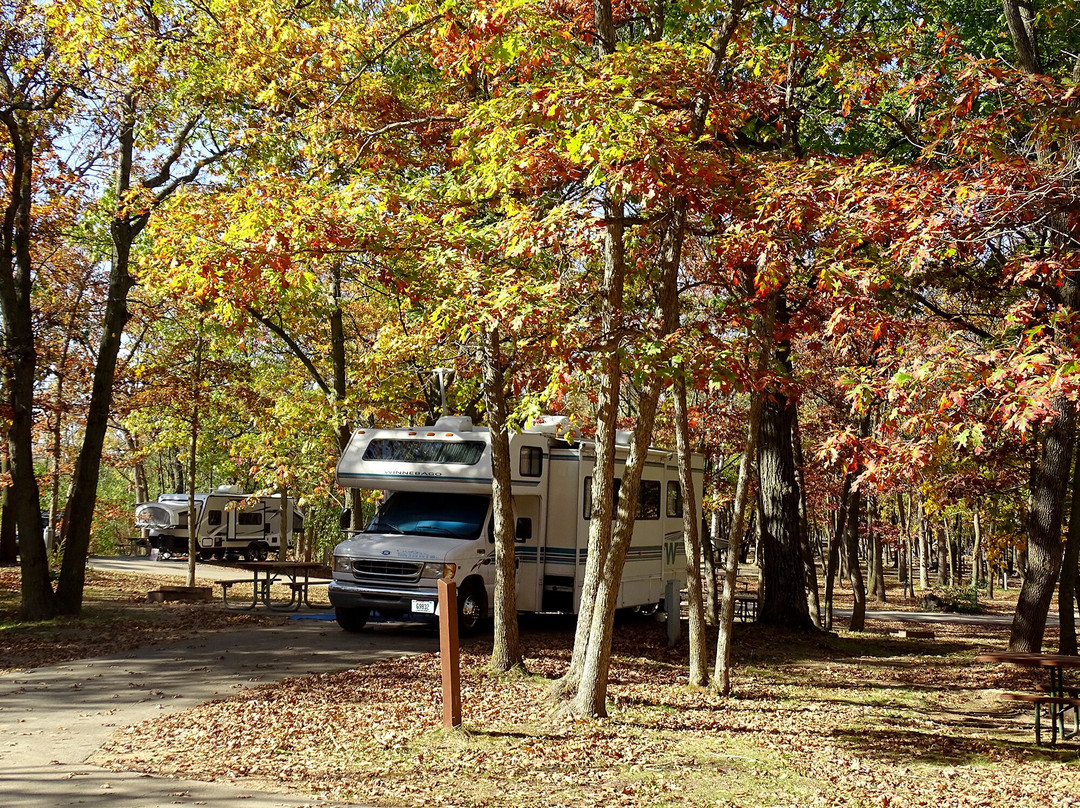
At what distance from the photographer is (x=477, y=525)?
573 inches

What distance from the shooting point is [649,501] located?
16344 millimetres

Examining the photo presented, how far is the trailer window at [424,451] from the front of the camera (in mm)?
14227

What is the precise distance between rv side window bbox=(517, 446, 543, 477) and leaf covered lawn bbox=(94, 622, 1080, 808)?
2.99 metres

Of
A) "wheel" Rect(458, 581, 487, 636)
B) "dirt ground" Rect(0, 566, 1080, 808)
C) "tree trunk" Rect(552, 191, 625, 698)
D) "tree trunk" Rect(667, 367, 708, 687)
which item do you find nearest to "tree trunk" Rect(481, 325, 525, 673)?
"dirt ground" Rect(0, 566, 1080, 808)

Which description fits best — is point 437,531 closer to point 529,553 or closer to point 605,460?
point 529,553

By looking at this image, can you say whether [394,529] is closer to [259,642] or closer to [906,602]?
[259,642]

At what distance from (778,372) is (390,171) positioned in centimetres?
509

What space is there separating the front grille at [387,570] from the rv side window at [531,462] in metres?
1.94

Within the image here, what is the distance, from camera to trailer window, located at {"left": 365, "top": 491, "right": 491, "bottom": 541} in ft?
47.8

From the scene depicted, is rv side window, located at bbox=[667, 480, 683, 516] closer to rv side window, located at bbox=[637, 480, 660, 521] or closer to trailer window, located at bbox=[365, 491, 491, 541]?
rv side window, located at bbox=[637, 480, 660, 521]

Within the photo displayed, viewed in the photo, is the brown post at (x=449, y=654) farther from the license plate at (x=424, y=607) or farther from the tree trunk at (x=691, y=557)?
the license plate at (x=424, y=607)

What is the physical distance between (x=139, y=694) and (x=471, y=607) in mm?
5050

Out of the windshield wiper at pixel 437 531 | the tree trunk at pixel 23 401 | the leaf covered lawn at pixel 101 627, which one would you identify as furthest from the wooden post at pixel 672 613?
the tree trunk at pixel 23 401

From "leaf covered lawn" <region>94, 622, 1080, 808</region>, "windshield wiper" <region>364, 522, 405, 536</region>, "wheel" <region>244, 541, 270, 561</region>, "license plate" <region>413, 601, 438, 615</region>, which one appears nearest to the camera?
"leaf covered lawn" <region>94, 622, 1080, 808</region>
